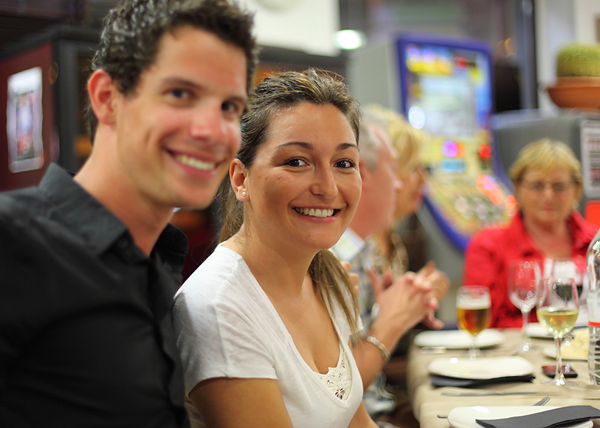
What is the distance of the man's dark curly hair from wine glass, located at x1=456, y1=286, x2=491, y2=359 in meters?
1.23

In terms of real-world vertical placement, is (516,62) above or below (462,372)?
above

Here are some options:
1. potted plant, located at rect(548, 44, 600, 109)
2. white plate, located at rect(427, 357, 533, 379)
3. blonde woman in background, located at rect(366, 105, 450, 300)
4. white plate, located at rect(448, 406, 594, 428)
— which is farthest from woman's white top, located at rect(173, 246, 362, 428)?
potted plant, located at rect(548, 44, 600, 109)

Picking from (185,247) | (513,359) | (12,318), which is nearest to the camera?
(12,318)

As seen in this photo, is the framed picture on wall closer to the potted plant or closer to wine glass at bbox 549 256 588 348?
wine glass at bbox 549 256 588 348

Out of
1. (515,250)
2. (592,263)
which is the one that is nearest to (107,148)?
(592,263)

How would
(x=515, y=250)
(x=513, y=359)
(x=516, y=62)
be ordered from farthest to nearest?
1. (x=516, y=62)
2. (x=515, y=250)
3. (x=513, y=359)

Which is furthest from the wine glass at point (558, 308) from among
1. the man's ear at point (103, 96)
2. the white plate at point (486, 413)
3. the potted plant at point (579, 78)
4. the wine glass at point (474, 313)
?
the potted plant at point (579, 78)

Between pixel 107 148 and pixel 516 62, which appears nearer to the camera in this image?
pixel 107 148

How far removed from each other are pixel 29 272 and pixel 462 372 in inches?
45.5

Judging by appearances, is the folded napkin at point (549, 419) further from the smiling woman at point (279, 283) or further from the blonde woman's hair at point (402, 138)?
the blonde woman's hair at point (402, 138)

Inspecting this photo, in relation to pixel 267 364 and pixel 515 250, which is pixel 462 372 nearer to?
pixel 267 364

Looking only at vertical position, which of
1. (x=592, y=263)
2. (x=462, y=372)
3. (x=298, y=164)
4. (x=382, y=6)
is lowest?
(x=462, y=372)

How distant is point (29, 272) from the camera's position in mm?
676

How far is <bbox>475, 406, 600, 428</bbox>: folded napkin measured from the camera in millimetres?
1037
